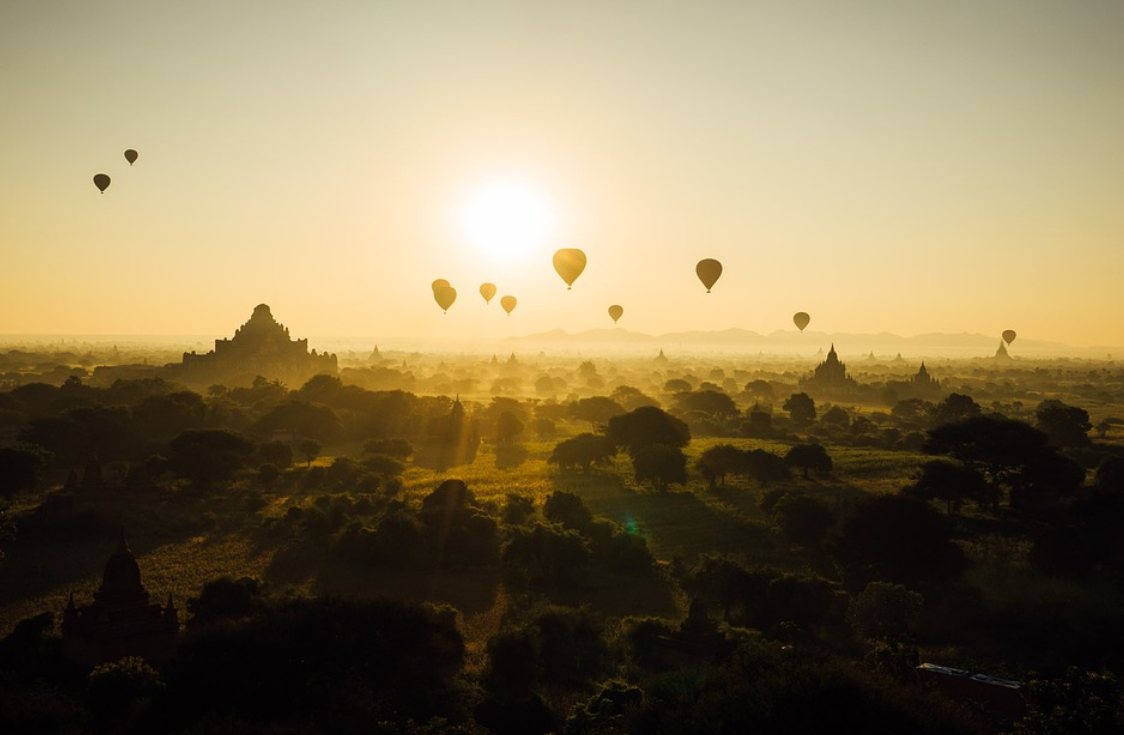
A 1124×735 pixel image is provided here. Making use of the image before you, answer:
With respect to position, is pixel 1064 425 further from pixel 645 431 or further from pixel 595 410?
pixel 595 410

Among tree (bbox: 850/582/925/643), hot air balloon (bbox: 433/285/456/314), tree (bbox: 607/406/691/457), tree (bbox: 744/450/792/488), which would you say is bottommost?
tree (bbox: 850/582/925/643)

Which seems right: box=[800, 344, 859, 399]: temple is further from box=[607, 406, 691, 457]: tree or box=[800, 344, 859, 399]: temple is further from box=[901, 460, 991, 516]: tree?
box=[901, 460, 991, 516]: tree

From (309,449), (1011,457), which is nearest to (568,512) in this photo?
(1011,457)

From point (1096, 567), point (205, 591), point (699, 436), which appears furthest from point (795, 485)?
point (205, 591)

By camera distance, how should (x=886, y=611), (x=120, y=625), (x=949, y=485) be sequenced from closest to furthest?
(x=120, y=625) < (x=886, y=611) < (x=949, y=485)

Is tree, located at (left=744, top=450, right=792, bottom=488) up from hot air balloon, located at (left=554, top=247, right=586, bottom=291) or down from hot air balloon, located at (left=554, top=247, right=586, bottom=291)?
down

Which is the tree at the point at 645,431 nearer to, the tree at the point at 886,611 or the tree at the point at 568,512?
the tree at the point at 568,512

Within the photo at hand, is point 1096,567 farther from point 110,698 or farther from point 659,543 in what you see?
point 110,698

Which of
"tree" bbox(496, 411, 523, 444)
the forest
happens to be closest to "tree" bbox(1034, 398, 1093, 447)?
the forest
